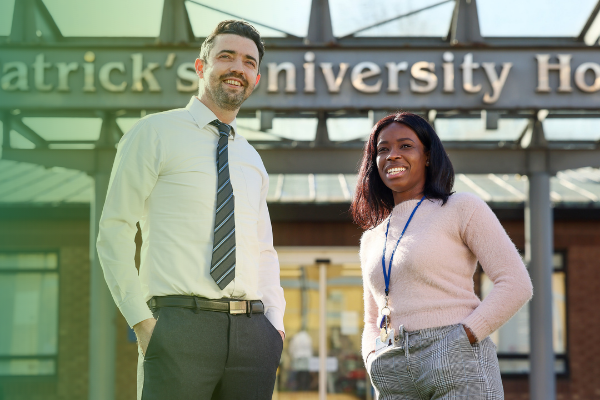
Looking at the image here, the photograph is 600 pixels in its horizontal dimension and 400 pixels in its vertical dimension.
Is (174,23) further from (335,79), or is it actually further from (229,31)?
(229,31)

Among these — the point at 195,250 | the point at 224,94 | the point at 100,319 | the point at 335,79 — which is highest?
the point at 335,79

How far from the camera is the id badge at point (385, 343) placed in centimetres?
246

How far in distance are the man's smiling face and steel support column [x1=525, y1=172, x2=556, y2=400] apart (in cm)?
593

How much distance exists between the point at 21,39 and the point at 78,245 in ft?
13.3

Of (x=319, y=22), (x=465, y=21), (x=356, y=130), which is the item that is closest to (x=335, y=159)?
(x=319, y=22)

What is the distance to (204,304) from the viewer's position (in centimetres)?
233

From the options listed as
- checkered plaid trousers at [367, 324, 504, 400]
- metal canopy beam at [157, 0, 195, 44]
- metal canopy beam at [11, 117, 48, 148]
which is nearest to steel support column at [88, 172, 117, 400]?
metal canopy beam at [11, 117, 48, 148]

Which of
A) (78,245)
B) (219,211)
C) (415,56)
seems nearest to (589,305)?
(415,56)

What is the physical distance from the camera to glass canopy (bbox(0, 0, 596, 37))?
9.23 metres

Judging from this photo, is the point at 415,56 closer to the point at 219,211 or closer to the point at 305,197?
the point at 305,197

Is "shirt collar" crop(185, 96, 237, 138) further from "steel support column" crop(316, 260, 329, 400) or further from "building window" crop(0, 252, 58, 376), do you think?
"building window" crop(0, 252, 58, 376)

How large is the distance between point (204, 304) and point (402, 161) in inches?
36.6

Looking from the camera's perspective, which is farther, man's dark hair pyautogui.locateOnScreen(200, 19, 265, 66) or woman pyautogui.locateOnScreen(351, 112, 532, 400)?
man's dark hair pyautogui.locateOnScreen(200, 19, 265, 66)

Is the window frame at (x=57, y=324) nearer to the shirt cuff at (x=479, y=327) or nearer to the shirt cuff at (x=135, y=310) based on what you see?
the shirt cuff at (x=135, y=310)
